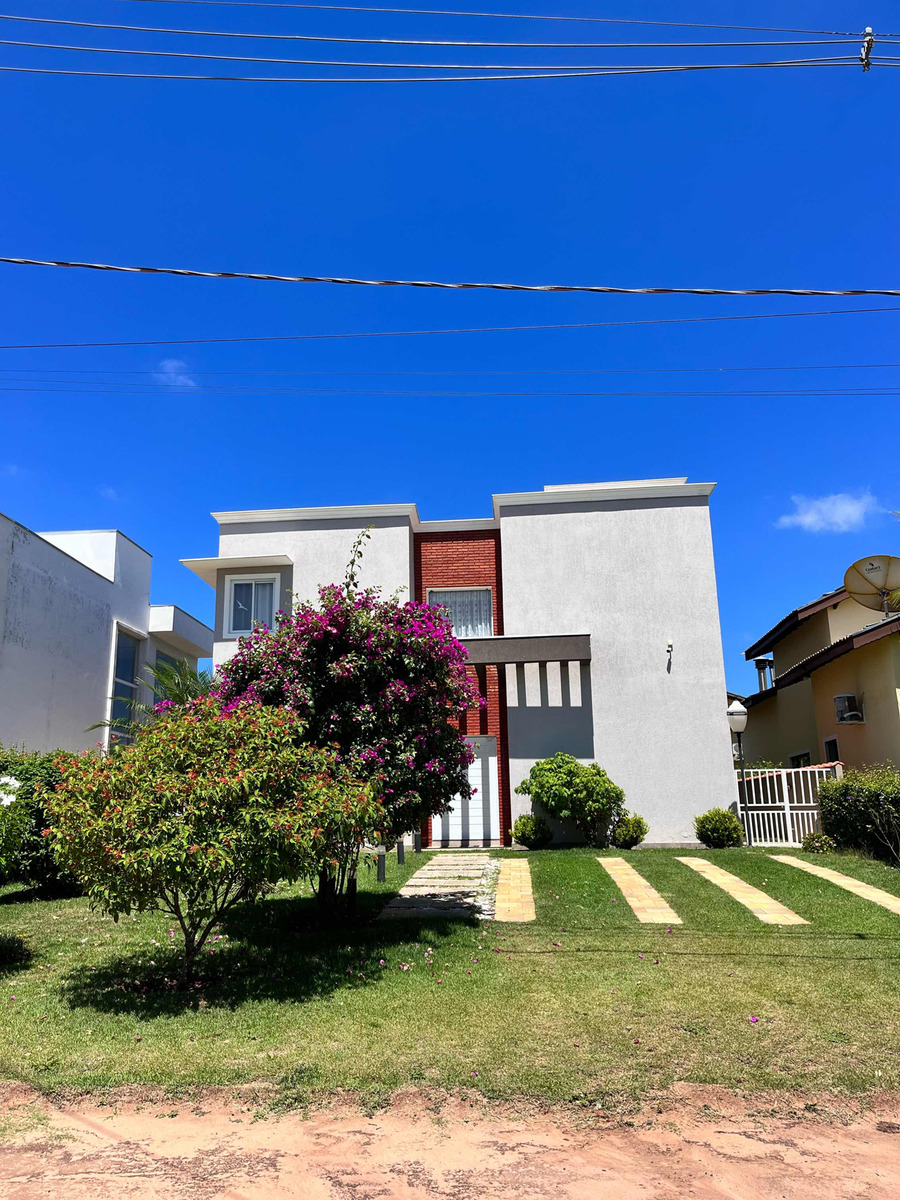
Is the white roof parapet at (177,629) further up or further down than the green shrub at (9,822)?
further up

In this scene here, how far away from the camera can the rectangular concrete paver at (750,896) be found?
9.47 m

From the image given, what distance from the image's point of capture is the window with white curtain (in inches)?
795

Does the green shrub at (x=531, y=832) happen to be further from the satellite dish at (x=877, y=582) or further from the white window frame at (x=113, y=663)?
the white window frame at (x=113, y=663)

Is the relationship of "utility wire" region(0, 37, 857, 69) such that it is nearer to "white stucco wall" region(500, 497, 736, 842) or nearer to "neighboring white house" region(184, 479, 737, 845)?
"neighboring white house" region(184, 479, 737, 845)

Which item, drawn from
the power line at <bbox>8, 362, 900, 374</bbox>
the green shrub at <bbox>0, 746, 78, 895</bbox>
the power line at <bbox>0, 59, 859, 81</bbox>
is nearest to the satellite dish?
the power line at <bbox>8, 362, 900, 374</bbox>

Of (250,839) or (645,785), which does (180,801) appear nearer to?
(250,839)

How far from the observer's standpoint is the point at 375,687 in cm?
919

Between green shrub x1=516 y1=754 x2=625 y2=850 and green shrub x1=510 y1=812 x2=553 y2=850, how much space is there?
0.35 metres

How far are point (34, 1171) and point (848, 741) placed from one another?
1822 centimetres

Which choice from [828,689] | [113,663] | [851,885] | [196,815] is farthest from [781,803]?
[113,663]

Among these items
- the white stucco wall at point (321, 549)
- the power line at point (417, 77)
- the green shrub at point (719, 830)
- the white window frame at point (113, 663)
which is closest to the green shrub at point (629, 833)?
the green shrub at point (719, 830)

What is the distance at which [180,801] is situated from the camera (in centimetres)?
662

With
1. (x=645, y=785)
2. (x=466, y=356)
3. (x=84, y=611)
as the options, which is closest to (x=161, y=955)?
(x=466, y=356)

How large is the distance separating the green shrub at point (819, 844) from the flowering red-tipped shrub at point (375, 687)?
9015 mm
